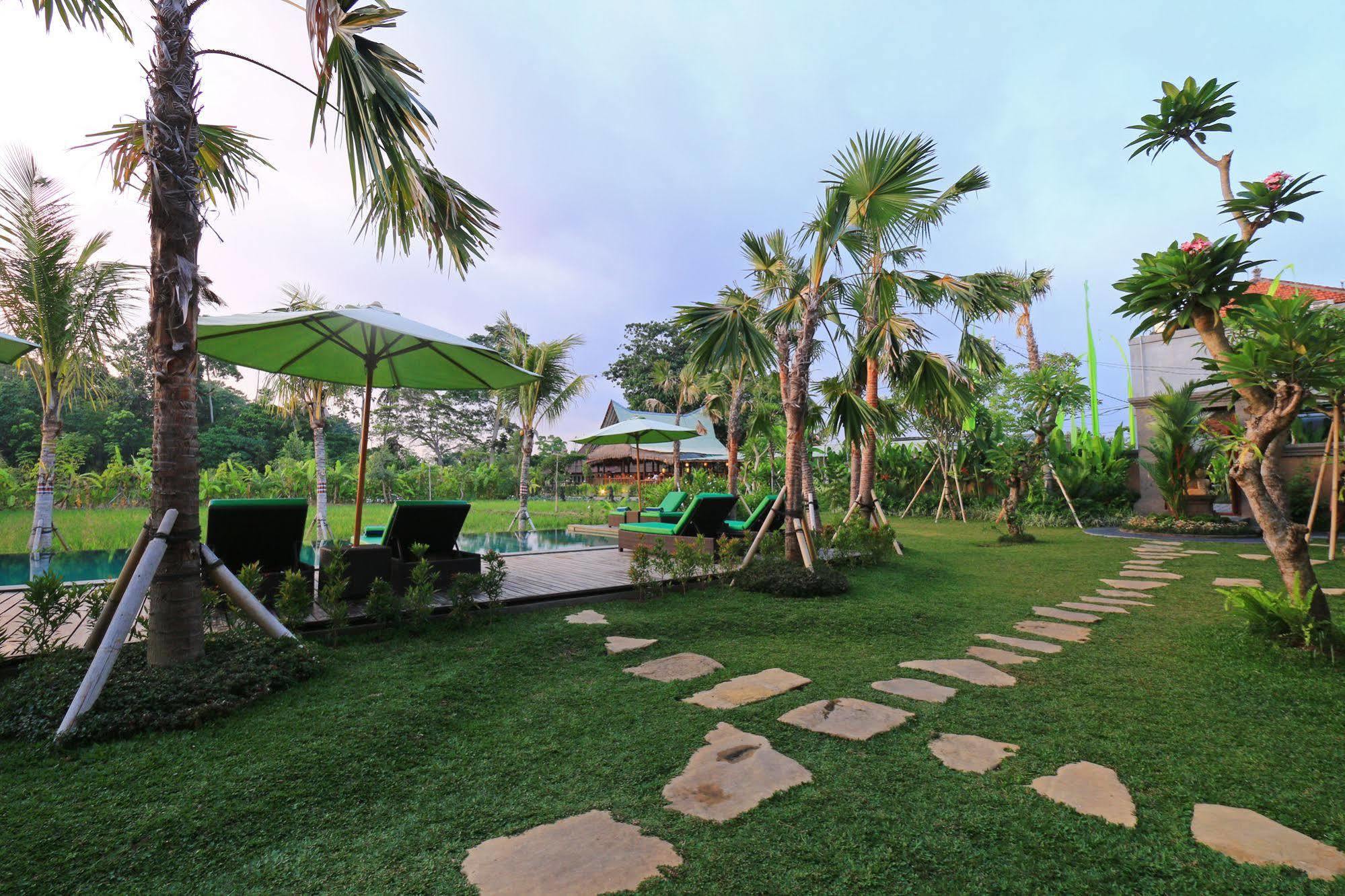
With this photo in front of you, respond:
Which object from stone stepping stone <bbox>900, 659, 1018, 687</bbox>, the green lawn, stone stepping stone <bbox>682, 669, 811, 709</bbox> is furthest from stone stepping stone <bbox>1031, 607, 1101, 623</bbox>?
stone stepping stone <bbox>682, 669, 811, 709</bbox>

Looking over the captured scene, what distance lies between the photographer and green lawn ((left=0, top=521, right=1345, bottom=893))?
5.77 ft

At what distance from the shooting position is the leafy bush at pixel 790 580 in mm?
5949

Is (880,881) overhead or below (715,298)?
below

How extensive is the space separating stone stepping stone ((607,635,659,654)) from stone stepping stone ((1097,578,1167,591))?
5.48 m

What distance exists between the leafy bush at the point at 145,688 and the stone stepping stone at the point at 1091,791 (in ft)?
12.0

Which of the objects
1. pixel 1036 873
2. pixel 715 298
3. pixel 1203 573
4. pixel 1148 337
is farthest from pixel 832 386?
pixel 1148 337

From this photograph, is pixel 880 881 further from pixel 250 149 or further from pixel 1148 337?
pixel 1148 337

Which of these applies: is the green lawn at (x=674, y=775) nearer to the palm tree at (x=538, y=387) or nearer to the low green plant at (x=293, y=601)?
the low green plant at (x=293, y=601)

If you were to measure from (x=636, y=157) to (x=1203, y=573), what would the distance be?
37.1ft

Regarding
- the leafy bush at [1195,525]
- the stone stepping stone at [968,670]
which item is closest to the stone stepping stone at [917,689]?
the stone stepping stone at [968,670]

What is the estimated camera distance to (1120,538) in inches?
432

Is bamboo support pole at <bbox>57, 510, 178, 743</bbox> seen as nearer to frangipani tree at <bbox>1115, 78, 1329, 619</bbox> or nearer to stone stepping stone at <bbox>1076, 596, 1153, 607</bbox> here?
frangipani tree at <bbox>1115, 78, 1329, 619</bbox>

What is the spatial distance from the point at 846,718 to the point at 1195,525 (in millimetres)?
12580

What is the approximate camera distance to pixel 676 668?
3.78 metres
